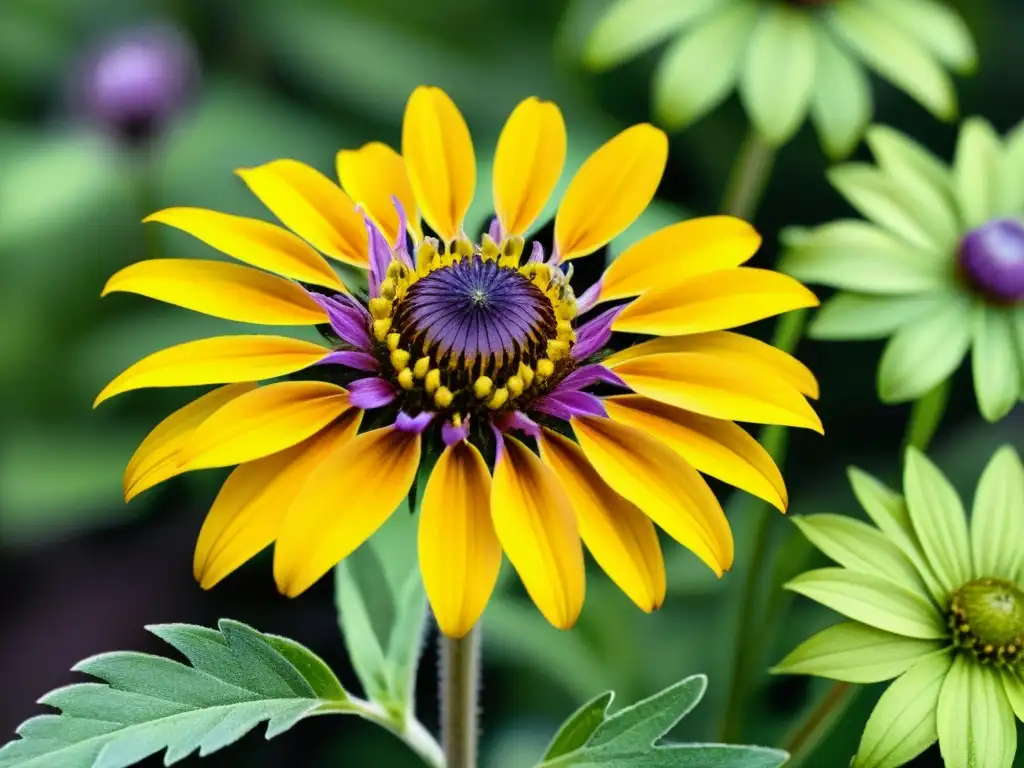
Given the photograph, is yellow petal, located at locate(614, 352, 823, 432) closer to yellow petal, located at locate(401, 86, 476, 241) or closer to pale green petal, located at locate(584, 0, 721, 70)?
yellow petal, located at locate(401, 86, 476, 241)

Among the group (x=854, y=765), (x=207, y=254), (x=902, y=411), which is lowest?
(x=854, y=765)

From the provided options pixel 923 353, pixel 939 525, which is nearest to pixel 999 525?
pixel 939 525

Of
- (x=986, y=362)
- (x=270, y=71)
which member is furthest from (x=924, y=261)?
(x=270, y=71)

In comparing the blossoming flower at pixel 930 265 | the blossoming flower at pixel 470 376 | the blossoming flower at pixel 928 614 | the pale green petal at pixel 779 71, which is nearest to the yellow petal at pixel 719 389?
the blossoming flower at pixel 470 376

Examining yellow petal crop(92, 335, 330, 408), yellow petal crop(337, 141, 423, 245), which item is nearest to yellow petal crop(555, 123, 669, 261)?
yellow petal crop(337, 141, 423, 245)

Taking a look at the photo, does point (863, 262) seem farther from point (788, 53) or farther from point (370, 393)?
point (370, 393)

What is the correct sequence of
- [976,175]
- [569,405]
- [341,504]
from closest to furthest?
[341,504], [569,405], [976,175]

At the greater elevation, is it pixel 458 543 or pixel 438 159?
pixel 438 159

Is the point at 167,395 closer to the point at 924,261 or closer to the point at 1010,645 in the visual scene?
the point at 924,261
